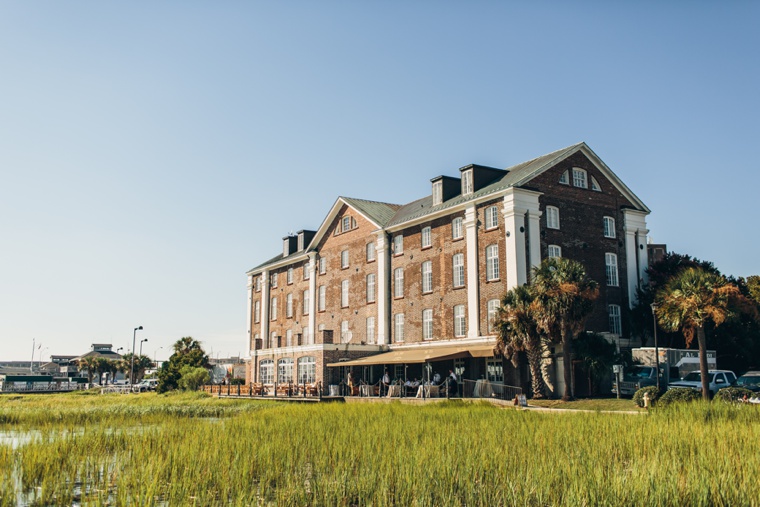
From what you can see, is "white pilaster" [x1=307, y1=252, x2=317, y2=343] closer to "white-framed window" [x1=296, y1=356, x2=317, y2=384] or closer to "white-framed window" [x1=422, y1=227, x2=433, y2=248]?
"white-framed window" [x1=296, y1=356, x2=317, y2=384]

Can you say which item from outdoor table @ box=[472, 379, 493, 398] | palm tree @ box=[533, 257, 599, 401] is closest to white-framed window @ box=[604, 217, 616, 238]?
palm tree @ box=[533, 257, 599, 401]

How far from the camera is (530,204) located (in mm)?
34625

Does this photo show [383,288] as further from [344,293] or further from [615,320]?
[615,320]

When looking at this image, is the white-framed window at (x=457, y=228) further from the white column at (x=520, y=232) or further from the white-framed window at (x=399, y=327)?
the white-framed window at (x=399, y=327)

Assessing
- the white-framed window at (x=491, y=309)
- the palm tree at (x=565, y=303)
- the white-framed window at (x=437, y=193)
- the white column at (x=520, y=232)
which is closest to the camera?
the palm tree at (x=565, y=303)

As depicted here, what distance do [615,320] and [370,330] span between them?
1495 centimetres

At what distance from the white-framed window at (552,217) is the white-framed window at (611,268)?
354cm

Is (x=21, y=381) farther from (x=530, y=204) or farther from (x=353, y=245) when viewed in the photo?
(x=530, y=204)

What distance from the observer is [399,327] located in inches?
1645

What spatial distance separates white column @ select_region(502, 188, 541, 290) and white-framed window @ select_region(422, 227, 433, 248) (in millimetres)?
6323

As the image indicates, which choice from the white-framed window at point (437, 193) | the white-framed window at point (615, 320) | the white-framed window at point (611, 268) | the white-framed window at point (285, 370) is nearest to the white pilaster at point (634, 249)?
the white-framed window at point (611, 268)

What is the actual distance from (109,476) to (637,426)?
990 centimetres

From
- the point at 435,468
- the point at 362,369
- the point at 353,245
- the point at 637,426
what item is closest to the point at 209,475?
the point at 435,468

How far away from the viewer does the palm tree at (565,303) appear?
29203 millimetres
